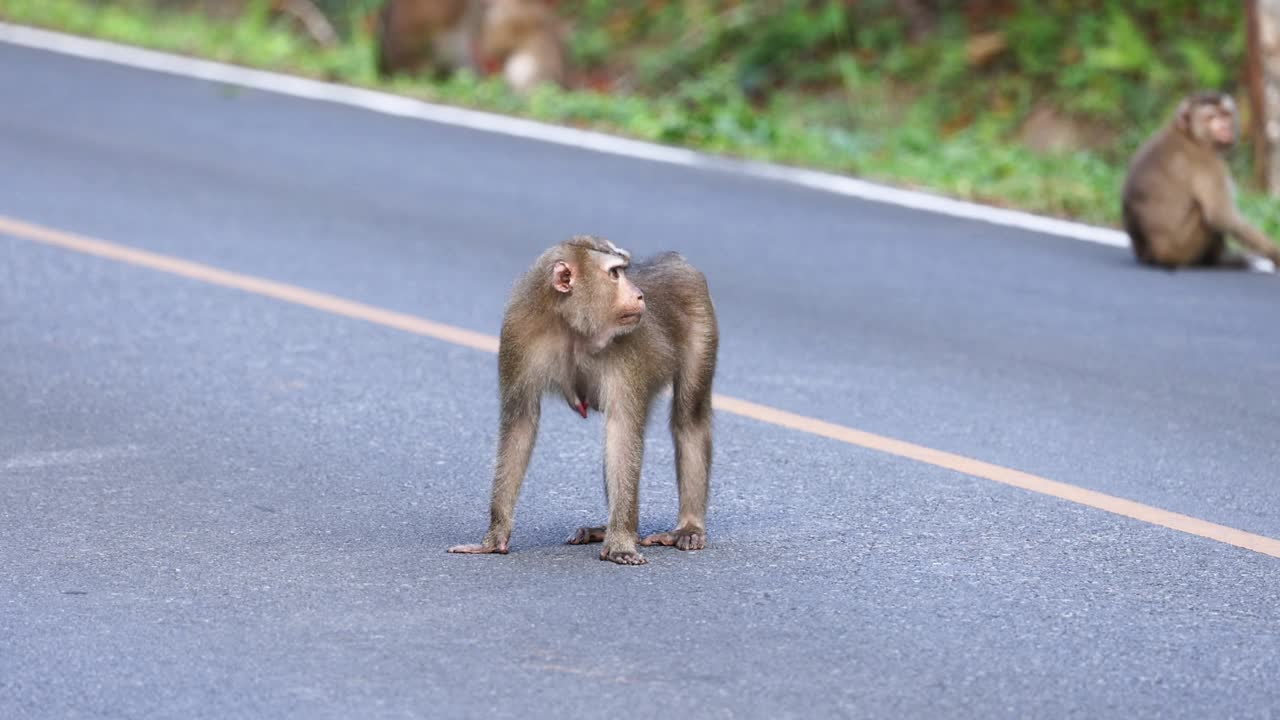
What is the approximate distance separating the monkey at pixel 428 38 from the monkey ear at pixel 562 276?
1136 centimetres

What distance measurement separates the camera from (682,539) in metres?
6.28

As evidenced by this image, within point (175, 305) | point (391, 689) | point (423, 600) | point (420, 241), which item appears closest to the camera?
point (391, 689)

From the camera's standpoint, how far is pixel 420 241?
11453 millimetres

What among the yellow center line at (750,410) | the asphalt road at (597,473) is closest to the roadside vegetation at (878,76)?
the asphalt road at (597,473)

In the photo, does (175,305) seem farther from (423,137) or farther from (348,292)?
(423,137)

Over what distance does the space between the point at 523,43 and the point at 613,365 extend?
11.7m

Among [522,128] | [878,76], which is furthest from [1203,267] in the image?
[878,76]

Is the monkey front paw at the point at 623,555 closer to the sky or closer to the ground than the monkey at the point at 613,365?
closer to the ground

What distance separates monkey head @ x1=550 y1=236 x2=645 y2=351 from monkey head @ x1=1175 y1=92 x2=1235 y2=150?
22.3ft

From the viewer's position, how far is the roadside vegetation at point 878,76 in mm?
14586

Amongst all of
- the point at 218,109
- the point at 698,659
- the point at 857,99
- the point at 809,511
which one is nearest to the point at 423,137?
the point at 218,109

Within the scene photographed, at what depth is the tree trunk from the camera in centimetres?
1390

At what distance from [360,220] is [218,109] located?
3.94 m

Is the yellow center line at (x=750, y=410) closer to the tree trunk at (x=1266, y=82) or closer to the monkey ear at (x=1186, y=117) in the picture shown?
the monkey ear at (x=1186, y=117)
